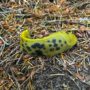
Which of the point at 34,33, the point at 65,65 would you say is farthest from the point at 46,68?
the point at 34,33

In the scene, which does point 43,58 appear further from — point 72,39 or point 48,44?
point 72,39

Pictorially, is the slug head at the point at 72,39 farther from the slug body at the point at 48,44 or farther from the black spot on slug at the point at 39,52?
the black spot on slug at the point at 39,52

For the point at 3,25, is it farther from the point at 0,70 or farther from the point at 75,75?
the point at 75,75

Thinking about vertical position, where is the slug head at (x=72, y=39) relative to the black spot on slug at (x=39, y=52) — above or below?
above

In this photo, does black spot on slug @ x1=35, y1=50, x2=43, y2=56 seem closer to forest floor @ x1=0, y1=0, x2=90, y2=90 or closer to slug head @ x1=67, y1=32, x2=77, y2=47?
forest floor @ x1=0, y1=0, x2=90, y2=90

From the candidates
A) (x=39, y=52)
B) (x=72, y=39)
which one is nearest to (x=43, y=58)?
(x=39, y=52)

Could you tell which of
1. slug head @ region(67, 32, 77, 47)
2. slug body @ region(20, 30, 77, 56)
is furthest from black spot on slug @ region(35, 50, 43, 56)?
slug head @ region(67, 32, 77, 47)

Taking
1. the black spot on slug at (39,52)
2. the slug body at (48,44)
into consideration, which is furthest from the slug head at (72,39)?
the black spot on slug at (39,52)
